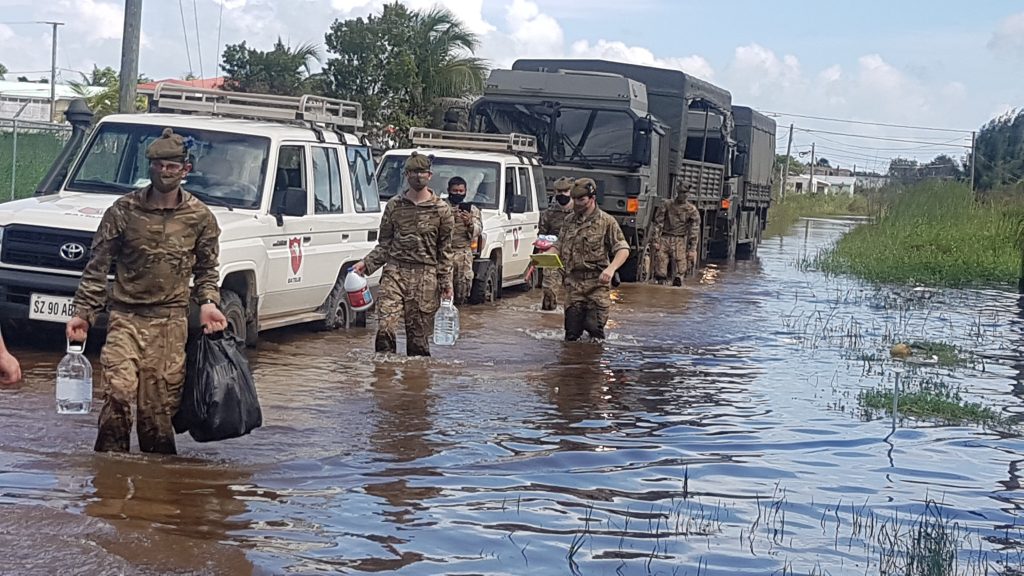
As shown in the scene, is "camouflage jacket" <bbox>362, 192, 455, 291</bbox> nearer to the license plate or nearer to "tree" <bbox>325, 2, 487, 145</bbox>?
the license plate

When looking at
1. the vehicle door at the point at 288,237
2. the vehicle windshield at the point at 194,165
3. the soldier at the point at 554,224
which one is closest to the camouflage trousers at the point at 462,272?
the soldier at the point at 554,224

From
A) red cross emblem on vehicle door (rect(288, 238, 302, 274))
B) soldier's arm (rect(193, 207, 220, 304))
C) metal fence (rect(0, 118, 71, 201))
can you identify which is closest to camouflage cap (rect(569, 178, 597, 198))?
red cross emblem on vehicle door (rect(288, 238, 302, 274))

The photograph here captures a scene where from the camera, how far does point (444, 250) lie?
10.8 m

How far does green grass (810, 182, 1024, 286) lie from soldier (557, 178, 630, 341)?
13.0 metres

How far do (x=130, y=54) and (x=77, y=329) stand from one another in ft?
32.5

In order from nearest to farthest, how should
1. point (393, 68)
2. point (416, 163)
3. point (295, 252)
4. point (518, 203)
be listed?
point (416, 163), point (295, 252), point (518, 203), point (393, 68)

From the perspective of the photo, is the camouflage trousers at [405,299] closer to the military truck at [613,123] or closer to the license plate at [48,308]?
the license plate at [48,308]

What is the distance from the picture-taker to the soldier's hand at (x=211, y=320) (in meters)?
6.82

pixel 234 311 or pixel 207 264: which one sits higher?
pixel 207 264

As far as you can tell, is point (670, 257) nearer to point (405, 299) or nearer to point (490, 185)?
point (490, 185)

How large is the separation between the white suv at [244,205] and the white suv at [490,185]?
333cm

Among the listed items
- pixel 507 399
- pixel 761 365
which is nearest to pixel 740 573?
pixel 507 399

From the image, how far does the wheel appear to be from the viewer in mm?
16750

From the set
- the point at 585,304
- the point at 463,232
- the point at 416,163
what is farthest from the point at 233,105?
the point at 585,304
